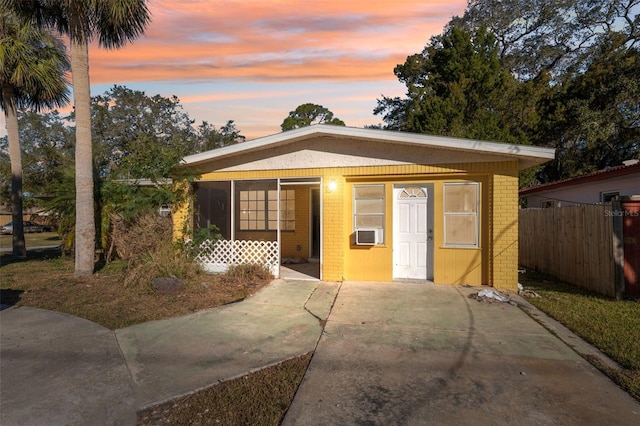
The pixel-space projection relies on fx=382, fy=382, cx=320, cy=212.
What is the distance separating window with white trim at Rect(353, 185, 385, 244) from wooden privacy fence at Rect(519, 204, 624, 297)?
426 cm

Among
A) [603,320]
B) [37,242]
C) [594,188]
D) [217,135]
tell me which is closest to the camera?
[603,320]

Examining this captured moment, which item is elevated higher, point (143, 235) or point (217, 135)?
point (217, 135)

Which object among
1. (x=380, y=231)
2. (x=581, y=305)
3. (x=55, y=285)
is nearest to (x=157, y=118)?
(x=55, y=285)

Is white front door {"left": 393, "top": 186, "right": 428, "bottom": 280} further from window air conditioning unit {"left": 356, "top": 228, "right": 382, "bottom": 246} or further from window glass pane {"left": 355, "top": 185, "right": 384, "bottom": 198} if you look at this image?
window air conditioning unit {"left": 356, "top": 228, "right": 382, "bottom": 246}

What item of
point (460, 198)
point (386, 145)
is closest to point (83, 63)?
point (386, 145)

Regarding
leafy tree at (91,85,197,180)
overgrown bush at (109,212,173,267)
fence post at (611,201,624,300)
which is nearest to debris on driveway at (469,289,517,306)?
fence post at (611,201,624,300)

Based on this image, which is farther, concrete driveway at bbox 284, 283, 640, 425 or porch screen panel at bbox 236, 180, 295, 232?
porch screen panel at bbox 236, 180, 295, 232

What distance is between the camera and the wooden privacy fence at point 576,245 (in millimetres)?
7301

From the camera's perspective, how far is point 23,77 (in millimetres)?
12789

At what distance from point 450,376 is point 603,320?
140 inches

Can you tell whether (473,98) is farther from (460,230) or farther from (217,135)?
(217,135)

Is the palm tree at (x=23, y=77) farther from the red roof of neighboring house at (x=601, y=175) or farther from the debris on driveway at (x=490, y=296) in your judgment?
the red roof of neighboring house at (x=601, y=175)

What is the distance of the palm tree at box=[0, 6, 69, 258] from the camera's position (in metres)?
12.3

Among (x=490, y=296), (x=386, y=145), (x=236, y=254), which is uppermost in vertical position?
(x=386, y=145)
